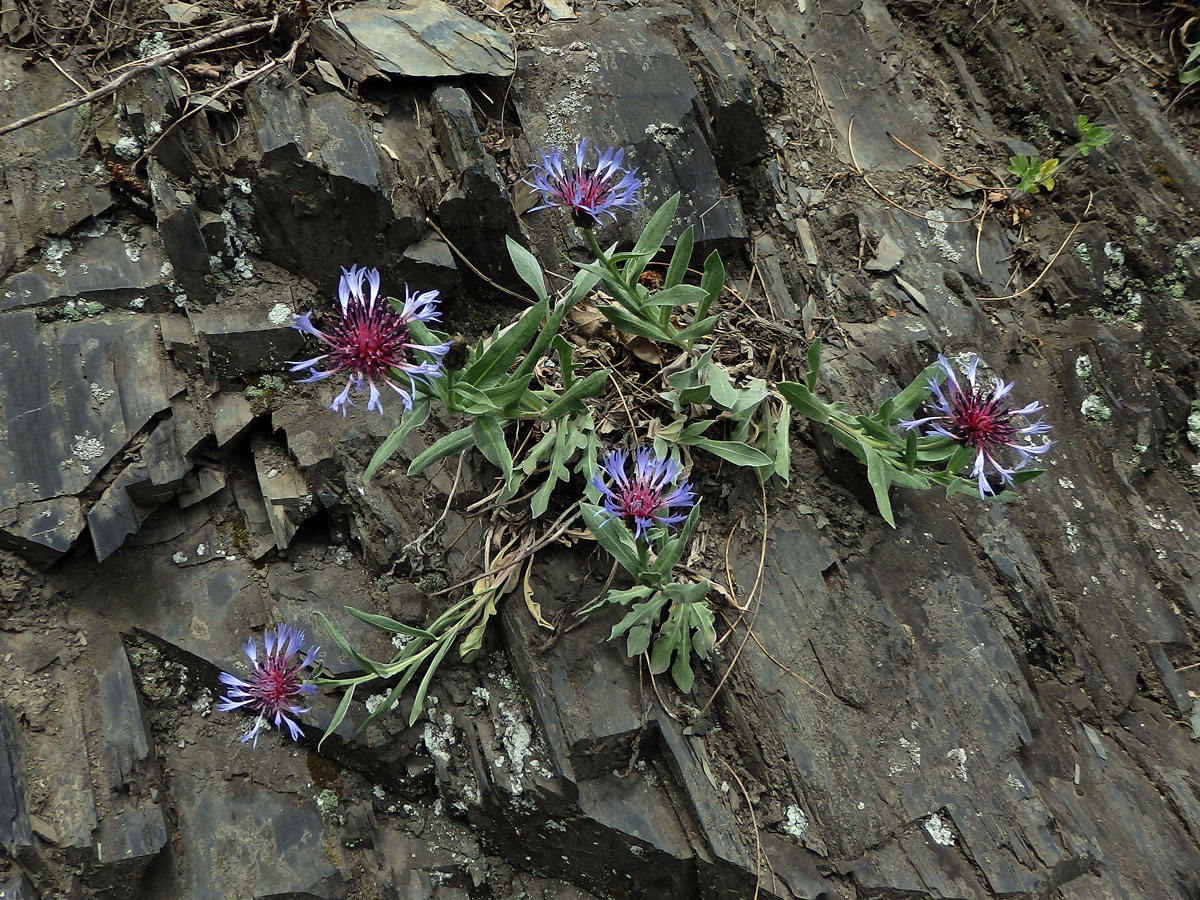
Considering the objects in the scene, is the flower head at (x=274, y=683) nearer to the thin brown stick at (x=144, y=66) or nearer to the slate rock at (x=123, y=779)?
the slate rock at (x=123, y=779)

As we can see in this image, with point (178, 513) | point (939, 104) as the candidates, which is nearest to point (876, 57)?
point (939, 104)

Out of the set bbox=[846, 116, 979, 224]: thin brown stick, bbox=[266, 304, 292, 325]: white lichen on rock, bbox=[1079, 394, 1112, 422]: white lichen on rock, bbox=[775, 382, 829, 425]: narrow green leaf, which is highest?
bbox=[846, 116, 979, 224]: thin brown stick

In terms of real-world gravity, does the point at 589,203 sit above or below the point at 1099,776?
above

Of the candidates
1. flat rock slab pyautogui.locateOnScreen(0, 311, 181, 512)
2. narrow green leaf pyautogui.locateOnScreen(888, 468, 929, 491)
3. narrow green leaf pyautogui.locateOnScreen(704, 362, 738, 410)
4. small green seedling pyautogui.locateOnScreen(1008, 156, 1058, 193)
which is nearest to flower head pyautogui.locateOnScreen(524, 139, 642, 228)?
narrow green leaf pyautogui.locateOnScreen(704, 362, 738, 410)

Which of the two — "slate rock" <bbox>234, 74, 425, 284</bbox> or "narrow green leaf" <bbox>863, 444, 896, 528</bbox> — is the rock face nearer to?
"slate rock" <bbox>234, 74, 425, 284</bbox>

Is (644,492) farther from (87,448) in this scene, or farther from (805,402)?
(87,448)

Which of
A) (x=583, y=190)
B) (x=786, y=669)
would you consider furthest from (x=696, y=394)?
(x=786, y=669)

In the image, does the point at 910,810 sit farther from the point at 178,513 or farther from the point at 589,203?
the point at 178,513

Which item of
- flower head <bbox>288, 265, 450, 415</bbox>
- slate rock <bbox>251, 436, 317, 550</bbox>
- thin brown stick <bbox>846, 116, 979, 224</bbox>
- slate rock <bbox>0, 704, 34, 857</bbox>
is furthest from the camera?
thin brown stick <bbox>846, 116, 979, 224</bbox>
